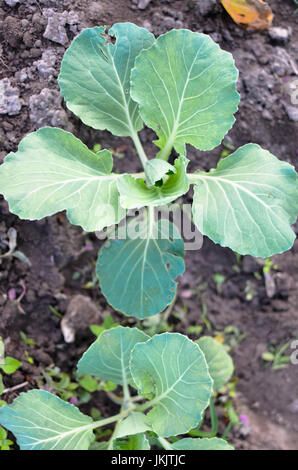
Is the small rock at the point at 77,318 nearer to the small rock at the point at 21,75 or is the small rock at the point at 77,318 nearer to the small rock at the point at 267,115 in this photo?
the small rock at the point at 21,75

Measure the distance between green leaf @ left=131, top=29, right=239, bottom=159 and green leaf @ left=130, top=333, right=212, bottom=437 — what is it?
2.74 feet

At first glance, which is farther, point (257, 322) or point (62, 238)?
point (257, 322)

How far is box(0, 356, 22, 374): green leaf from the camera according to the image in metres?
1.91

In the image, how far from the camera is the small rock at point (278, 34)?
7.89 ft

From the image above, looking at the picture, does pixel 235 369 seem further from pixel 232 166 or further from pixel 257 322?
pixel 232 166

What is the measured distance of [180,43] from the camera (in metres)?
1.66

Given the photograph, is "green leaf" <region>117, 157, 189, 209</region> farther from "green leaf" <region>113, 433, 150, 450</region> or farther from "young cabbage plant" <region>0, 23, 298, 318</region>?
"green leaf" <region>113, 433, 150, 450</region>

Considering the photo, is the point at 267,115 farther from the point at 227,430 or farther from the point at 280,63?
the point at 227,430

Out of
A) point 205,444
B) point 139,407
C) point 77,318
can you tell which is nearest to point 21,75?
point 77,318

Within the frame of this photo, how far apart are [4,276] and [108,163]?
78 centimetres

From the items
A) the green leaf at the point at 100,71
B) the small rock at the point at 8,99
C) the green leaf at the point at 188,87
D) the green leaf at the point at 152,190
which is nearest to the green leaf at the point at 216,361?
the green leaf at the point at 152,190

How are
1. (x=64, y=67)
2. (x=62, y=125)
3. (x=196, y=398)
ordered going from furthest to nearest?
(x=62, y=125), (x=64, y=67), (x=196, y=398)

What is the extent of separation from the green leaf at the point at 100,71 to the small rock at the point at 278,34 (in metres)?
0.94

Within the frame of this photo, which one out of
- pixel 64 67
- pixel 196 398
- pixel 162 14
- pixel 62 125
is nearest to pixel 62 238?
pixel 62 125
